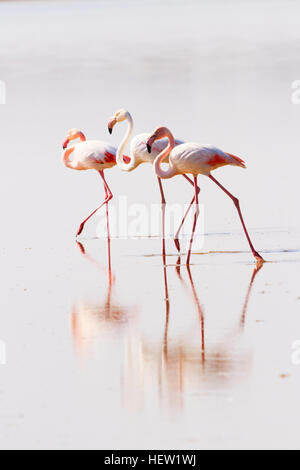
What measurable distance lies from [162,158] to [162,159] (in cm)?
7

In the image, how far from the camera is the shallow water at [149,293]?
4875mm

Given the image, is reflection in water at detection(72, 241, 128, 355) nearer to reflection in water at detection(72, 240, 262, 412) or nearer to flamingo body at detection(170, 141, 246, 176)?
reflection in water at detection(72, 240, 262, 412)

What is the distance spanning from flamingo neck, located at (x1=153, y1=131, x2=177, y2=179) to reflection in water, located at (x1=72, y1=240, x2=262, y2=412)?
2229 mm

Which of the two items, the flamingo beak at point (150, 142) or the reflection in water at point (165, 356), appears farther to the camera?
the flamingo beak at point (150, 142)

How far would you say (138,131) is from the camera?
1425 cm

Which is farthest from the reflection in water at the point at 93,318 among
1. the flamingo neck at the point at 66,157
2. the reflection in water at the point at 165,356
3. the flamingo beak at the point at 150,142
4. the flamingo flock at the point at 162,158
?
the flamingo neck at the point at 66,157

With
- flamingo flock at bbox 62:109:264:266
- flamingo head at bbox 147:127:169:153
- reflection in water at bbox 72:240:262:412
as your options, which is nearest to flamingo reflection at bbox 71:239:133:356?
reflection in water at bbox 72:240:262:412

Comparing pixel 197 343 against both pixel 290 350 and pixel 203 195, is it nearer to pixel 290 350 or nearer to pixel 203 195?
pixel 290 350

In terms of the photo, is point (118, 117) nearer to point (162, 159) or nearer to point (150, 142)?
point (162, 159)

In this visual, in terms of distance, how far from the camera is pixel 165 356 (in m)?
5.80

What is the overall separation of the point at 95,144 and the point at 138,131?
11.8ft
